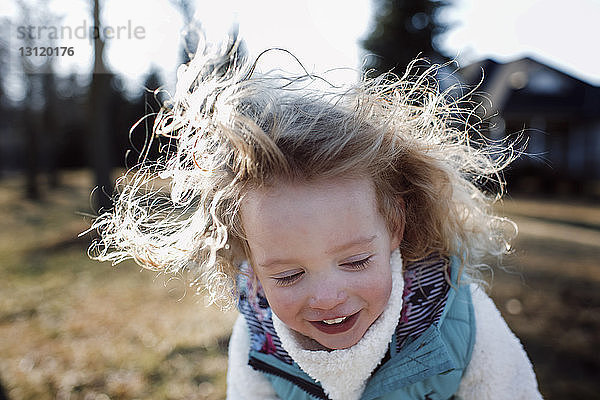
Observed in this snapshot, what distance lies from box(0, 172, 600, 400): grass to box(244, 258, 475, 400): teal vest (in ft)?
3.89

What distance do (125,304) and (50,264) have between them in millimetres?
2362

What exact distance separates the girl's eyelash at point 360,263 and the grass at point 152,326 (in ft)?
4.49

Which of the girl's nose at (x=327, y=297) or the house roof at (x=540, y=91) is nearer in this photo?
the girl's nose at (x=327, y=297)

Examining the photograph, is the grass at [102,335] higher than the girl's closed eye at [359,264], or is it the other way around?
the girl's closed eye at [359,264]

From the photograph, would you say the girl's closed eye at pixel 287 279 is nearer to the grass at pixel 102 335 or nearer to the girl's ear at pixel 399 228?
the girl's ear at pixel 399 228

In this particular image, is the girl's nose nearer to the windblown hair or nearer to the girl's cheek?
the girl's cheek

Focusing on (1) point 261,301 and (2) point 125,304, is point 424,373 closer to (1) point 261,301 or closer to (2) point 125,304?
(1) point 261,301

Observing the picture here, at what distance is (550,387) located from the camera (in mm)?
2305

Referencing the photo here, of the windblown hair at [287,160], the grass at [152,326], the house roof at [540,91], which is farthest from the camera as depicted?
the house roof at [540,91]

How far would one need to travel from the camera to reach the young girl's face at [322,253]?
1.15m

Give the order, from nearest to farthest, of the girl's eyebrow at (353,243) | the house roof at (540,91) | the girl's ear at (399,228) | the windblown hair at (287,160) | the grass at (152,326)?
the girl's eyebrow at (353,243) < the windblown hair at (287,160) < the girl's ear at (399,228) < the grass at (152,326) < the house roof at (540,91)

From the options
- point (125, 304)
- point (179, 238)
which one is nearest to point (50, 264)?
point (125, 304)

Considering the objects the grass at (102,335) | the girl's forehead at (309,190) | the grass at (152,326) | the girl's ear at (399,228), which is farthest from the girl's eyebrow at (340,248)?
the grass at (152,326)

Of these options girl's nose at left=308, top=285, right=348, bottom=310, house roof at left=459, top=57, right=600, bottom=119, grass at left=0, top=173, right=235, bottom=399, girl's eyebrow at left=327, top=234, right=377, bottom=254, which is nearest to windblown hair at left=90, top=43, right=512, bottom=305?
girl's eyebrow at left=327, top=234, right=377, bottom=254
